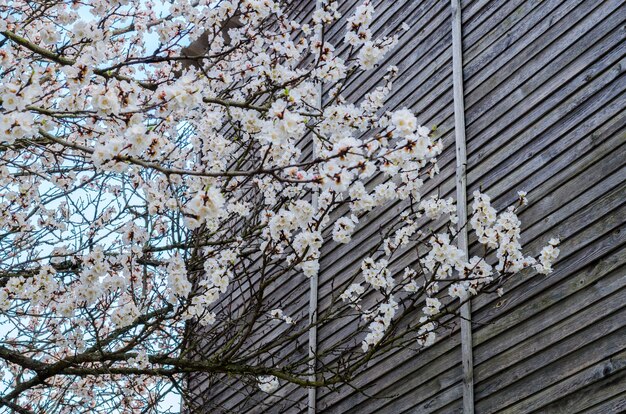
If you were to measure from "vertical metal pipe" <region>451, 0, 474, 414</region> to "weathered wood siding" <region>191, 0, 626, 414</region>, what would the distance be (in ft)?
0.12

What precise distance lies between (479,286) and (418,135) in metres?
1.17

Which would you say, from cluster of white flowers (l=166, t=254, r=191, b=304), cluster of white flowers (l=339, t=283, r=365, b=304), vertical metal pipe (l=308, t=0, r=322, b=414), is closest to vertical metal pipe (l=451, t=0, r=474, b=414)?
cluster of white flowers (l=339, t=283, r=365, b=304)

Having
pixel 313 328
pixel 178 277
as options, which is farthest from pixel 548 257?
pixel 313 328

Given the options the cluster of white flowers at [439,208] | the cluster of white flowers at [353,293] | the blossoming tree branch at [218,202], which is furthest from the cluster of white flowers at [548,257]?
the cluster of white flowers at [353,293]

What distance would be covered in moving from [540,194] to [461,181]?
0.58 metres

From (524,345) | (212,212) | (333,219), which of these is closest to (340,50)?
(333,219)

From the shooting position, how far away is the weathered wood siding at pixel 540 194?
10.8 feet

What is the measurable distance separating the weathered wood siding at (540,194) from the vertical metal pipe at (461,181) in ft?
0.12

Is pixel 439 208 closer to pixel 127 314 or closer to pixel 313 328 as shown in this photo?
pixel 313 328

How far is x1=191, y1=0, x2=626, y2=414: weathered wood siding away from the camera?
10.8 ft

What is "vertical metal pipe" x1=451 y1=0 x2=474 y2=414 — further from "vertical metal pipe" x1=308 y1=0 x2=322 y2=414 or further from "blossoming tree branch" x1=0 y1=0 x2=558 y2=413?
"vertical metal pipe" x1=308 y1=0 x2=322 y2=414

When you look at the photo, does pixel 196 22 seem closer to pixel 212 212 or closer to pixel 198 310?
pixel 198 310

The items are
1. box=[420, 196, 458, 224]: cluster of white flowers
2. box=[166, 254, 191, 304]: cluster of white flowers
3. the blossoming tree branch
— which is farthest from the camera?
box=[420, 196, 458, 224]: cluster of white flowers

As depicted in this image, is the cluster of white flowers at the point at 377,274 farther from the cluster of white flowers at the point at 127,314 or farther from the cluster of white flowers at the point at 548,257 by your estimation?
the cluster of white flowers at the point at 127,314
